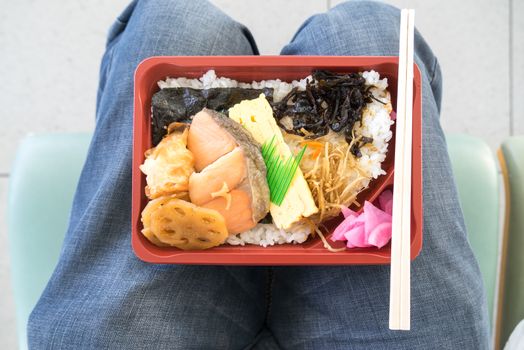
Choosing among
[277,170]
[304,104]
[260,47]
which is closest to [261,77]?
[304,104]

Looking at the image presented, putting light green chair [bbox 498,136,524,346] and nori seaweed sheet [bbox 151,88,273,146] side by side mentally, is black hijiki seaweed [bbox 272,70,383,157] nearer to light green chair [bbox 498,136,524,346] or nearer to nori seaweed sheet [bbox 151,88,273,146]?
nori seaweed sheet [bbox 151,88,273,146]

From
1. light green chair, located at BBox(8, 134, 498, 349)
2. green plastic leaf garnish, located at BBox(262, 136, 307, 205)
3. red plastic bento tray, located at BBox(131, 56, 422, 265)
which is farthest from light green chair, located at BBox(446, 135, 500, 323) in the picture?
green plastic leaf garnish, located at BBox(262, 136, 307, 205)

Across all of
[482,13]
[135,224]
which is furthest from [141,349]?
[482,13]

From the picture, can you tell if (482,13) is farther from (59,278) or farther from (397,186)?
(59,278)

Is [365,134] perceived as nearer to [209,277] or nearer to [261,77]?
[261,77]

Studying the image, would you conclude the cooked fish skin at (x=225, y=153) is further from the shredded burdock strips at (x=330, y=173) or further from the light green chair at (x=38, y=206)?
the light green chair at (x=38, y=206)

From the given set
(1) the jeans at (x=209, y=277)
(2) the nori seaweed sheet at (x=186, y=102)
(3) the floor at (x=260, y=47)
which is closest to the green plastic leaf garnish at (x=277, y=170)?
(2) the nori seaweed sheet at (x=186, y=102)

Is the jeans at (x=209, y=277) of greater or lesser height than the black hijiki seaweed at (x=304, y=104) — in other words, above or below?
below
